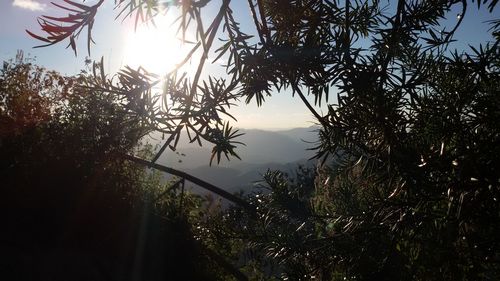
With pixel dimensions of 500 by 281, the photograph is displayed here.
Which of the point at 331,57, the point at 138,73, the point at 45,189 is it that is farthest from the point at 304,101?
the point at 45,189

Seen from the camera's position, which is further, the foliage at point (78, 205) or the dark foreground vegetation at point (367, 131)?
the foliage at point (78, 205)

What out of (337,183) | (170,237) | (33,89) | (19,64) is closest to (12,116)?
(33,89)

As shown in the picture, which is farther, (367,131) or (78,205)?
(78,205)

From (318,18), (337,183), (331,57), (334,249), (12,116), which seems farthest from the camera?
(12,116)

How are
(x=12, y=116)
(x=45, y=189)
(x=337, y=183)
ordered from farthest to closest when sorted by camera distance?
(x=12, y=116) → (x=45, y=189) → (x=337, y=183)

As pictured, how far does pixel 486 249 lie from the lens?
124 cm

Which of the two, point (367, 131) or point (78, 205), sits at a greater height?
point (367, 131)

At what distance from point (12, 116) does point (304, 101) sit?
632 cm

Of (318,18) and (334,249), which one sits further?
(334,249)

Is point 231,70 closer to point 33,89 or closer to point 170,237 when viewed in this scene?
point 170,237

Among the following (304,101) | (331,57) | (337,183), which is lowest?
(337,183)

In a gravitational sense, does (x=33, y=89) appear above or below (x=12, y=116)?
above

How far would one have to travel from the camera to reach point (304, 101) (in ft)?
4.37

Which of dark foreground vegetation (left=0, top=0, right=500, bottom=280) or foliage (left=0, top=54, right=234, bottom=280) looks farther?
foliage (left=0, top=54, right=234, bottom=280)
